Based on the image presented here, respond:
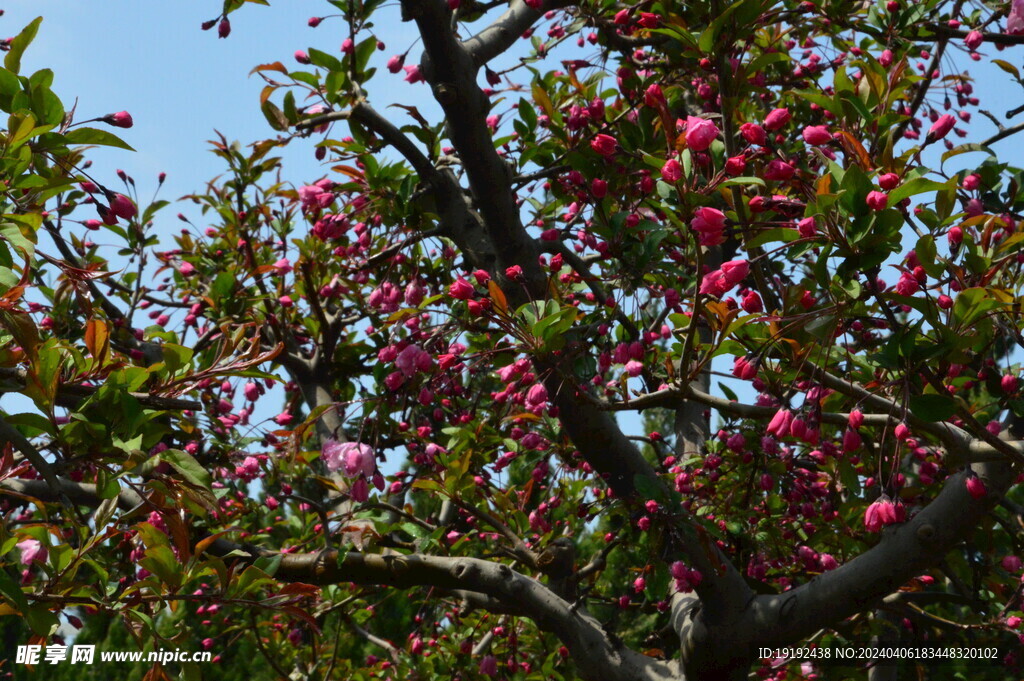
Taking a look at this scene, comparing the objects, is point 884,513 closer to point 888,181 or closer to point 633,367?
point 888,181

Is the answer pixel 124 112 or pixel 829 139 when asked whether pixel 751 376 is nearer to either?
pixel 829 139

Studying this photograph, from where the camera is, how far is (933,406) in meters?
1.58

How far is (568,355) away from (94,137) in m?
1.12

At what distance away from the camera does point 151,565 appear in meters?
1.74

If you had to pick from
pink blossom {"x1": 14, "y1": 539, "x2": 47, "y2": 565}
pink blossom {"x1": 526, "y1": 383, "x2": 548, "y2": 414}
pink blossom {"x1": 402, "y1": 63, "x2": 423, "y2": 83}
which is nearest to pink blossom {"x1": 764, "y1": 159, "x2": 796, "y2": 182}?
pink blossom {"x1": 526, "y1": 383, "x2": 548, "y2": 414}

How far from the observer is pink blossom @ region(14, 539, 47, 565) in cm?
186

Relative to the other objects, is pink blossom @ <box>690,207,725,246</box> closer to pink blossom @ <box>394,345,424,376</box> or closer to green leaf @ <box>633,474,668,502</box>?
pink blossom @ <box>394,345,424,376</box>

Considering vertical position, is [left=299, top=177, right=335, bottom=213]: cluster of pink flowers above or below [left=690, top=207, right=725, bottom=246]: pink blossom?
above

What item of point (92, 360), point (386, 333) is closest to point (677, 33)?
point (92, 360)

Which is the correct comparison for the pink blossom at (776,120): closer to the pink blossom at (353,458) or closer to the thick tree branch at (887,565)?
the thick tree branch at (887,565)

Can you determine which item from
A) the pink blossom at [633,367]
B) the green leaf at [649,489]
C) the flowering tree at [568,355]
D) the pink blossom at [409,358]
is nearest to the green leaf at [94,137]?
the flowering tree at [568,355]

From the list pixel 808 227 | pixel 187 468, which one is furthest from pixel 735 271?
pixel 187 468

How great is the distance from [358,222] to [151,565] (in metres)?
1.52

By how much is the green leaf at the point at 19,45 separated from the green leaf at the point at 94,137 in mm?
240
